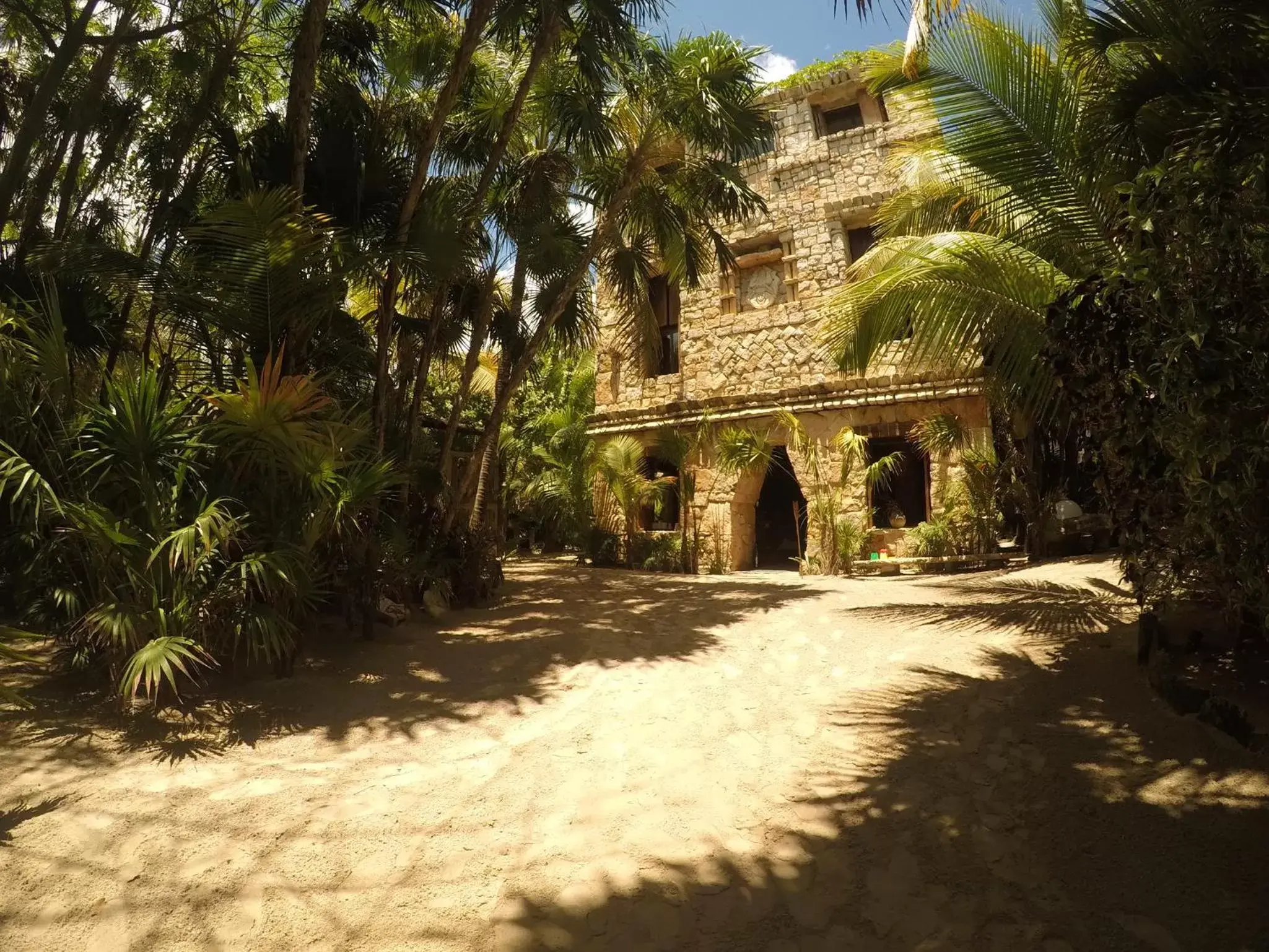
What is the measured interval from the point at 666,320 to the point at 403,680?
9.20m

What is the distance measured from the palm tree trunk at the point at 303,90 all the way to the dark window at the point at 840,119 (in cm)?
844

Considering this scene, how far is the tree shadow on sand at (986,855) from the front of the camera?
86.3 inches

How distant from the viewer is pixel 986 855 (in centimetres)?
→ 254

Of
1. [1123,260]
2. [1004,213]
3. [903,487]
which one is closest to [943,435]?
[903,487]

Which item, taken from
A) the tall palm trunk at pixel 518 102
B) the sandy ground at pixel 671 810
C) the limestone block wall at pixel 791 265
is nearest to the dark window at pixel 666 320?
the limestone block wall at pixel 791 265

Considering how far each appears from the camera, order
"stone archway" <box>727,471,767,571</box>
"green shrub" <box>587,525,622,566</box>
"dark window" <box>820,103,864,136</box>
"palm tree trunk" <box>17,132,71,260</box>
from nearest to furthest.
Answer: "palm tree trunk" <box>17,132,71,260</box>, "stone archway" <box>727,471,767,571</box>, "dark window" <box>820,103,864,136</box>, "green shrub" <box>587,525,622,566</box>

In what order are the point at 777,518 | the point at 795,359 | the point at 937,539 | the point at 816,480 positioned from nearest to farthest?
the point at 937,539 < the point at 816,480 < the point at 795,359 < the point at 777,518

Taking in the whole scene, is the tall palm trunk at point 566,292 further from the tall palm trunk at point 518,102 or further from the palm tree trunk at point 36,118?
the palm tree trunk at point 36,118

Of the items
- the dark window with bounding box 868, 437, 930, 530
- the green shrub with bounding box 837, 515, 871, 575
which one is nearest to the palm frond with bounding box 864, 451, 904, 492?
the green shrub with bounding box 837, 515, 871, 575

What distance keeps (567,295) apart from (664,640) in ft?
11.7

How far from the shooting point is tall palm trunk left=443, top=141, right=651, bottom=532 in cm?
720

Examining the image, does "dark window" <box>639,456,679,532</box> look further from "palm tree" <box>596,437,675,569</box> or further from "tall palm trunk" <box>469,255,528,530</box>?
"tall palm trunk" <box>469,255,528,530</box>

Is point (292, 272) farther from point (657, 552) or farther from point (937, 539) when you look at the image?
point (937, 539)

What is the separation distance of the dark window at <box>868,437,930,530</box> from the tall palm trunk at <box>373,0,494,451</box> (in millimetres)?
7895
